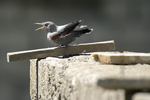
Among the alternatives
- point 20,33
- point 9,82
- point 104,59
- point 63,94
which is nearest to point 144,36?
point 20,33

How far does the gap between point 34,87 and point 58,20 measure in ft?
5.20

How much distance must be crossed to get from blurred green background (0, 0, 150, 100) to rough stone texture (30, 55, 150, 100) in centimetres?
155

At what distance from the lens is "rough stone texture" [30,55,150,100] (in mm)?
874

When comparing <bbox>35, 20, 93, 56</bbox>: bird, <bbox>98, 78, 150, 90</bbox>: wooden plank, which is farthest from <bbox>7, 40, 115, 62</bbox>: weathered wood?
<bbox>98, 78, 150, 90</bbox>: wooden plank

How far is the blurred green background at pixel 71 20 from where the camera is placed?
3.45 metres

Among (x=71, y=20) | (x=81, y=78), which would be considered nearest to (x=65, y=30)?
(x=81, y=78)

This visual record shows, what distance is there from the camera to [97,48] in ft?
6.69

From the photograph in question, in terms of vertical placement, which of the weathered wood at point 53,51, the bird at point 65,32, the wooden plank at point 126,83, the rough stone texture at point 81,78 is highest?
the bird at point 65,32

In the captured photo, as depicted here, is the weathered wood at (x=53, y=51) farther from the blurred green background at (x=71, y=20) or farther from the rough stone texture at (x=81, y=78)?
the blurred green background at (x=71, y=20)

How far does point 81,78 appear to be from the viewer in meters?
1.08

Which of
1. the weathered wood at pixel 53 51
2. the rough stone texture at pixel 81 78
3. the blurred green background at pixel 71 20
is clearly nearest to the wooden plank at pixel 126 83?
the rough stone texture at pixel 81 78

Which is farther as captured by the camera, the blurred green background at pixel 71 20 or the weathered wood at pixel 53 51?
the blurred green background at pixel 71 20

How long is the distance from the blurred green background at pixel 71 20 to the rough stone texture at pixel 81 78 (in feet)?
5.09

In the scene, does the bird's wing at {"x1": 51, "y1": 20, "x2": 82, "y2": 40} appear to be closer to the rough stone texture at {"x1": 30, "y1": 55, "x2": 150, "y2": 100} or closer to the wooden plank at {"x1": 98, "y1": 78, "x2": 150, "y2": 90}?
the rough stone texture at {"x1": 30, "y1": 55, "x2": 150, "y2": 100}
